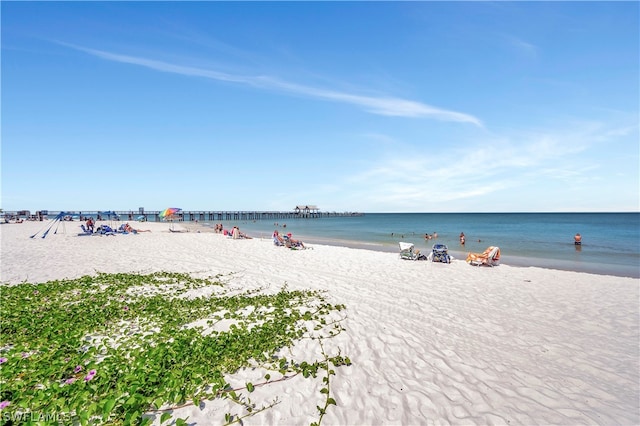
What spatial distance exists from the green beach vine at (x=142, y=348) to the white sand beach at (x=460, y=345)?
36cm

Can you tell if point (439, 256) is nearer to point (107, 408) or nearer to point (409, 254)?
point (409, 254)

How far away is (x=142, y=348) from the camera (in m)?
4.70

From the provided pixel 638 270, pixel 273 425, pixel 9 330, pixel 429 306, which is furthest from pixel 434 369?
pixel 638 270

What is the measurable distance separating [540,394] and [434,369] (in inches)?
55.2

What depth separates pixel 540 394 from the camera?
405 centimetres

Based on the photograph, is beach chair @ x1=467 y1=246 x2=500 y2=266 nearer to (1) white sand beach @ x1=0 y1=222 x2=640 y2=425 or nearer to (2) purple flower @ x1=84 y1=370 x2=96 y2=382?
(1) white sand beach @ x1=0 y1=222 x2=640 y2=425

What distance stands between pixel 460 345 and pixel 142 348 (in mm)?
5630

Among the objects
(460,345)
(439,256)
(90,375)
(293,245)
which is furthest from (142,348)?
(293,245)

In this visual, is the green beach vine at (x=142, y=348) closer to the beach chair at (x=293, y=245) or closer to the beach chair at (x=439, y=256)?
the beach chair at (x=439, y=256)

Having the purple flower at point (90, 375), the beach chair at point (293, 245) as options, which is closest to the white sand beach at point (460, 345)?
the purple flower at point (90, 375)

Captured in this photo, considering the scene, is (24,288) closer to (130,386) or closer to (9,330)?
(9,330)

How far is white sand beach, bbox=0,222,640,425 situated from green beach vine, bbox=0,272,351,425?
0.36m

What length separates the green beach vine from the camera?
3240mm

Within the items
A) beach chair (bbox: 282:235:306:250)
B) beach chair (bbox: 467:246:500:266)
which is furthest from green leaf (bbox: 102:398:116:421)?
beach chair (bbox: 282:235:306:250)
